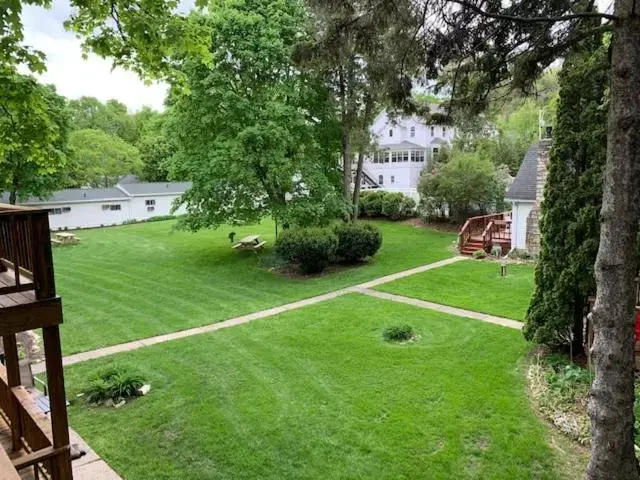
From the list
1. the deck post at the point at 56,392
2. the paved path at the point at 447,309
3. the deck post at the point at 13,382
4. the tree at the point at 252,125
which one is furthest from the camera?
the tree at the point at 252,125

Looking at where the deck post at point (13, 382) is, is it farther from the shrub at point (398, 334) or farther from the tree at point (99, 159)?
the tree at point (99, 159)

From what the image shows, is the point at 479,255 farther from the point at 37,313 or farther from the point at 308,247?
the point at 37,313

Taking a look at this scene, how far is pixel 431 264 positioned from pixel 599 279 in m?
12.1

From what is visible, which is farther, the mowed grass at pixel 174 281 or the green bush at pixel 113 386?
the mowed grass at pixel 174 281

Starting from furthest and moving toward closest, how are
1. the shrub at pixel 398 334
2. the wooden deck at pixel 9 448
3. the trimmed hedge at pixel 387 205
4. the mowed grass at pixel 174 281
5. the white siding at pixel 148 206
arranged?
the white siding at pixel 148 206 < the trimmed hedge at pixel 387 205 < the mowed grass at pixel 174 281 < the shrub at pixel 398 334 < the wooden deck at pixel 9 448

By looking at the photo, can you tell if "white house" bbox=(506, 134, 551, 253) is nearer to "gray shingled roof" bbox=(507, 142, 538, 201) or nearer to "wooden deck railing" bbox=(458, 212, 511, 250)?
"gray shingled roof" bbox=(507, 142, 538, 201)

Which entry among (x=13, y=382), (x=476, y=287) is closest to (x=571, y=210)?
(x=476, y=287)

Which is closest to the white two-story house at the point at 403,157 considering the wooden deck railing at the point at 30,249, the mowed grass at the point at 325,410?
the mowed grass at the point at 325,410

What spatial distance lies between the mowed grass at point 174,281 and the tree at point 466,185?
1.89 m

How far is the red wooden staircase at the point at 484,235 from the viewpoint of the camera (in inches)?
719

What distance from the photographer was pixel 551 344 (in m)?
7.98

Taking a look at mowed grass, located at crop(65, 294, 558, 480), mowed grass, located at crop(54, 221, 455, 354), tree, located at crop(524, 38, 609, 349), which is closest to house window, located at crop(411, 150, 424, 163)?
mowed grass, located at crop(54, 221, 455, 354)

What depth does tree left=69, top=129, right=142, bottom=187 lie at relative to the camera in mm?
37875

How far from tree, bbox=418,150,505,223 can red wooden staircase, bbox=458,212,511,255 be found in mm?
2150
